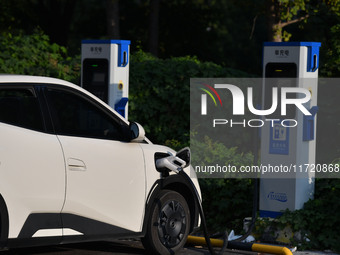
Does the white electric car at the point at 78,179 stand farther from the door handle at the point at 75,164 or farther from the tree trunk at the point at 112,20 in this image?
the tree trunk at the point at 112,20

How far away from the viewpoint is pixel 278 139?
29.5 feet

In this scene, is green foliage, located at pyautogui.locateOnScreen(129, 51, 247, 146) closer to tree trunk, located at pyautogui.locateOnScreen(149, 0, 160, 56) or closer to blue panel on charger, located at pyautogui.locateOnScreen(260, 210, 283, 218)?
blue panel on charger, located at pyautogui.locateOnScreen(260, 210, 283, 218)

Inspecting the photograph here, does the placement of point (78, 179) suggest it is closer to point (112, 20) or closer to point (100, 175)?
point (100, 175)

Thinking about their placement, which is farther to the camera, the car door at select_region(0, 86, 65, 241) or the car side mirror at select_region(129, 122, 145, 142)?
the car side mirror at select_region(129, 122, 145, 142)

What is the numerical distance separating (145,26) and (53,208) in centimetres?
2218

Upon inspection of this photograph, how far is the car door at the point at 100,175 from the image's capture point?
691 centimetres

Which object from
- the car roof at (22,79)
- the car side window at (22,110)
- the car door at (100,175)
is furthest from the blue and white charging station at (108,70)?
the car side window at (22,110)

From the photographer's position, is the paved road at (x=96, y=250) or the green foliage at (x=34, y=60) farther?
the green foliage at (x=34, y=60)

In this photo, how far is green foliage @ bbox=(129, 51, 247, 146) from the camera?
13.1 m

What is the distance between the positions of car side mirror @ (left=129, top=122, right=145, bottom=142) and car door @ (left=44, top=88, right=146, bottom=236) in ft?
0.30

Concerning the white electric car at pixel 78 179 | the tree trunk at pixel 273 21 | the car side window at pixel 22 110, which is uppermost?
the tree trunk at pixel 273 21

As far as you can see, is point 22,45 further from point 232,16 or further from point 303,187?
point 232,16

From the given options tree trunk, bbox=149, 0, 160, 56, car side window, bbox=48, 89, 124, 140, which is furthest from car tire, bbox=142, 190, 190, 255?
tree trunk, bbox=149, 0, 160, 56

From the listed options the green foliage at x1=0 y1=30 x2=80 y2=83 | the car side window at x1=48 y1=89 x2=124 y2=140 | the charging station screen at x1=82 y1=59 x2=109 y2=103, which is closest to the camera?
the car side window at x1=48 y1=89 x2=124 y2=140
